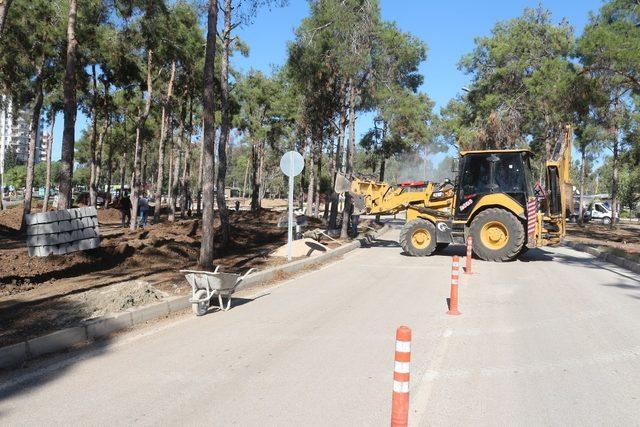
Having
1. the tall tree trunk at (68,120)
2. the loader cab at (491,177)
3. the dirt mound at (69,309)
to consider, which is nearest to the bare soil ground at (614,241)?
the loader cab at (491,177)

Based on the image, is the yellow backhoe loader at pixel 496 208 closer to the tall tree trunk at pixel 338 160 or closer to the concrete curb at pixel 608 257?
the concrete curb at pixel 608 257

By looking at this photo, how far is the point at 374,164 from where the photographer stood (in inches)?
1410

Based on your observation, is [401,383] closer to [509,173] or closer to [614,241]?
[509,173]

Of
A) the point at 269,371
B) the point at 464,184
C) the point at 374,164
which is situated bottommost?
the point at 269,371

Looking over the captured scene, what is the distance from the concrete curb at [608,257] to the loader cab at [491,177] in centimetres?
312

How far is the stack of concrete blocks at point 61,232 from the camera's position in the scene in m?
12.0

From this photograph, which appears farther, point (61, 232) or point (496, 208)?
point (496, 208)

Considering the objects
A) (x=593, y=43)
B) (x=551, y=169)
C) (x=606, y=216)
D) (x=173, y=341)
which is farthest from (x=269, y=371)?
(x=606, y=216)

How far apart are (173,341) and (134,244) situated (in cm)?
854

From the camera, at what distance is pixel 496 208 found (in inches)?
612

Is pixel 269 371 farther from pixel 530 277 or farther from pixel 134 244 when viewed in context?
pixel 134 244

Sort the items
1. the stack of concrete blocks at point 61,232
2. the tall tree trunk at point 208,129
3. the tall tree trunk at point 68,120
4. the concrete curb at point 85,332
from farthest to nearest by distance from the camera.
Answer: the tall tree trunk at point 68,120
the stack of concrete blocks at point 61,232
the tall tree trunk at point 208,129
the concrete curb at point 85,332

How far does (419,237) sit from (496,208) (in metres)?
2.59

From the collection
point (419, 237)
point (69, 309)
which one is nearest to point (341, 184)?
point (419, 237)
